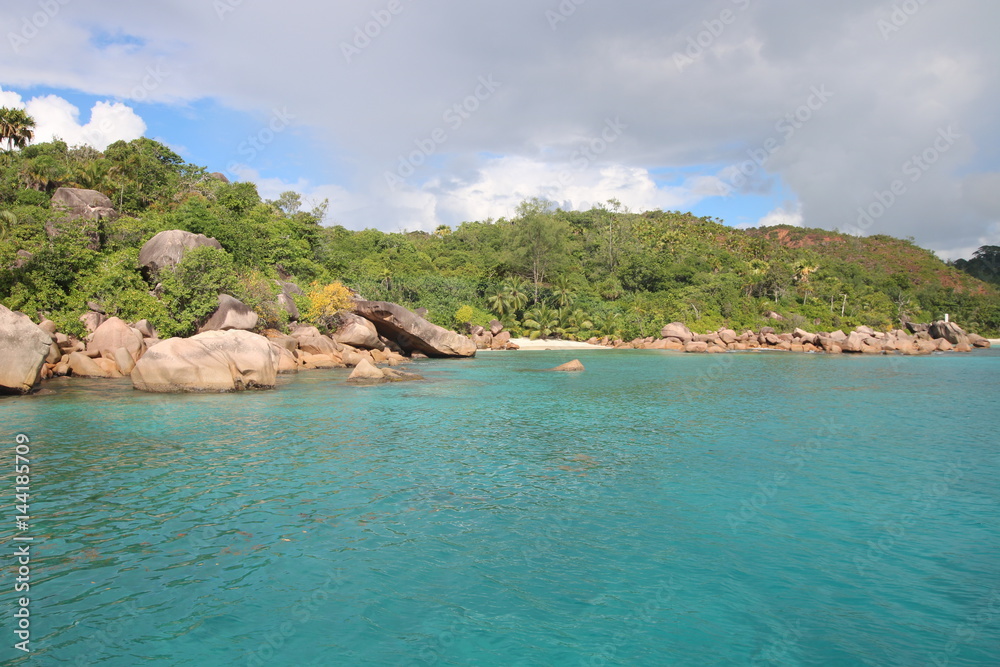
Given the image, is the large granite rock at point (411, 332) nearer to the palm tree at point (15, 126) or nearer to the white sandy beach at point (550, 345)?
the white sandy beach at point (550, 345)

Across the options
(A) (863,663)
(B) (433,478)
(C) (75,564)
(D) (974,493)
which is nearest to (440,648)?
(A) (863,663)

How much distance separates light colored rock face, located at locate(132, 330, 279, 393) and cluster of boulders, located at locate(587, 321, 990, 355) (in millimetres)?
44281

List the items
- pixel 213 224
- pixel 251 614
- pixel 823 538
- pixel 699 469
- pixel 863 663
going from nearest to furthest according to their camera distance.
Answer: pixel 863 663, pixel 251 614, pixel 823 538, pixel 699 469, pixel 213 224

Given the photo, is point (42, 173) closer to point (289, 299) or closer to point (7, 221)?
point (7, 221)

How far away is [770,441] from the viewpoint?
14320 millimetres

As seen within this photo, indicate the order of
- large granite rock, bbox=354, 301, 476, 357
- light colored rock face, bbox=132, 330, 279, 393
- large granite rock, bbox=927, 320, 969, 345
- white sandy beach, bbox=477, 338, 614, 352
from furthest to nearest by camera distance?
large granite rock, bbox=927, 320, 969, 345 → white sandy beach, bbox=477, 338, 614, 352 → large granite rock, bbox=354, 301, 476, 357 → light colored rock face, bbox=132, 330, 279, 393

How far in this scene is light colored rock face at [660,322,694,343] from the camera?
200ft

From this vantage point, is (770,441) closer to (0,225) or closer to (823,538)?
(823,538)

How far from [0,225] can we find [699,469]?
34.6 meters

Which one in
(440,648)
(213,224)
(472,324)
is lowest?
(440,648)

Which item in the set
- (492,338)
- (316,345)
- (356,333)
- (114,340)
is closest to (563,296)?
(492,338)

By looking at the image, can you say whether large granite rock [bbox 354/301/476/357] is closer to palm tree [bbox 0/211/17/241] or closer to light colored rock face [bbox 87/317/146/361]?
light colored rock face [bbox 87/317/146/361]

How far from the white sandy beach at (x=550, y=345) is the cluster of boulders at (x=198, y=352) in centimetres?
2016

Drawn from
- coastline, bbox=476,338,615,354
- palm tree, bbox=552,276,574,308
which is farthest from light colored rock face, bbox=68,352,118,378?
palm tree, bbox=552,276,574,308
